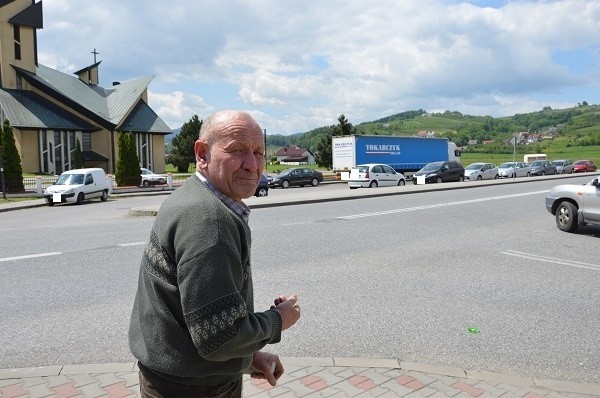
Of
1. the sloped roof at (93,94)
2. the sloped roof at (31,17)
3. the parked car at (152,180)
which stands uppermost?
the sloped roof at (31,17)

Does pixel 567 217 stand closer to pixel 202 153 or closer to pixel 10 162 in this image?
pixel 202 153

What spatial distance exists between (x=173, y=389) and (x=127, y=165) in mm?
37103

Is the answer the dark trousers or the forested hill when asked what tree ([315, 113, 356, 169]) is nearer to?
the dark trousers

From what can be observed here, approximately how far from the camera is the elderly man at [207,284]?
1.72m

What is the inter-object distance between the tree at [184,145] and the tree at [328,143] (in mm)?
15841

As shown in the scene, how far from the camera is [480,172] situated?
41.2 metres

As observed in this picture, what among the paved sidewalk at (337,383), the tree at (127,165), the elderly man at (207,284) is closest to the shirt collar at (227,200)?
the elderly man at (207,284)

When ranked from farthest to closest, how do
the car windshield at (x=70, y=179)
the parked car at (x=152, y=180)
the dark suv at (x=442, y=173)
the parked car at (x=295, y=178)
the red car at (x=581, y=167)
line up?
the red car at (x=581, y=167) → the parked car at (x=152, y=180) → the dark suv at (x=442, y=173) → the parked car at (x=295, y=178) → the car windshield at (x=70, y=179)

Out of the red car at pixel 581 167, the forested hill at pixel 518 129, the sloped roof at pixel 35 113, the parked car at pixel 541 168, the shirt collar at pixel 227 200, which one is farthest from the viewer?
the forested hill at pixel 518 129

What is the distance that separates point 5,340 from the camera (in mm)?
4855

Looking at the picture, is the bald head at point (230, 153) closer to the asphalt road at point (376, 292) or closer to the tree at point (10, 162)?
the asphalt road at point (376, 292)

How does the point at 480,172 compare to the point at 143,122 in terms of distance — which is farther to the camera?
the point at 143,122

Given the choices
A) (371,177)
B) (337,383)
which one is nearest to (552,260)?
(337,383)

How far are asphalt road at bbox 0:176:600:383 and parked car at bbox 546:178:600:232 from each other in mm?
387
